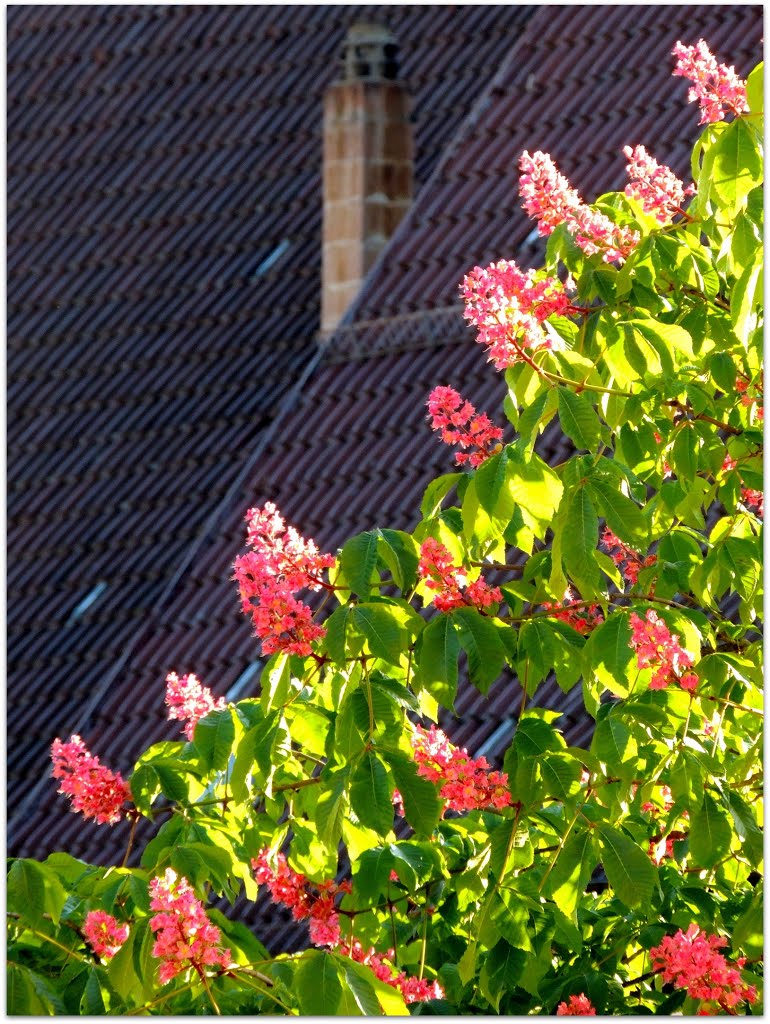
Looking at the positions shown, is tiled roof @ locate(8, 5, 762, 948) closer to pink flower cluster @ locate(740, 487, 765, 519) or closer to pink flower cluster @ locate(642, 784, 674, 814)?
pink flower cluster @ locate(642, 784, 674, 814)

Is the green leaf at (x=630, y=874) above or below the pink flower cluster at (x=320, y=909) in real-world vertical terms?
above

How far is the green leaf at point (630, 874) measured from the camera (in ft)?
18.6

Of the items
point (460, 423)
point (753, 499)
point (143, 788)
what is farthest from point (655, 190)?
point (143, 788)

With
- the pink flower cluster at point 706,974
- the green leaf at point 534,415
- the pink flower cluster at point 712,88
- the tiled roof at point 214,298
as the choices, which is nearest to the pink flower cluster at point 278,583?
the green leaf at point 534,415

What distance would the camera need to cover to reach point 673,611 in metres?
5.94

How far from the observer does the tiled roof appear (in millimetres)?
14656

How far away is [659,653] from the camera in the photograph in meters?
5.84

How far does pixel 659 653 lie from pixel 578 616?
1.80ft

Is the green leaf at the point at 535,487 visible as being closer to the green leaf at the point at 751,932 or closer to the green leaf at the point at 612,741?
the green leaf at the point at 612,741

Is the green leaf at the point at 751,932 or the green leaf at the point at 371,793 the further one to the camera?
the green leaf at the point at 751,932

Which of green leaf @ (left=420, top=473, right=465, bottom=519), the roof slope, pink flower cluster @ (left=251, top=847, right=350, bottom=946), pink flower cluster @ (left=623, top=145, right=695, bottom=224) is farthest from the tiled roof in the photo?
green leaf @ (left=420, top=473, right=465, bottom=519)

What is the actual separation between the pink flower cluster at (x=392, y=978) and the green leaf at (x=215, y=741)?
588 mm

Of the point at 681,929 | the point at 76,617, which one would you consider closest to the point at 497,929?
the point at 681,929

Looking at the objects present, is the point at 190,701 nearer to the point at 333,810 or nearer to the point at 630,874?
the point at 333,810
